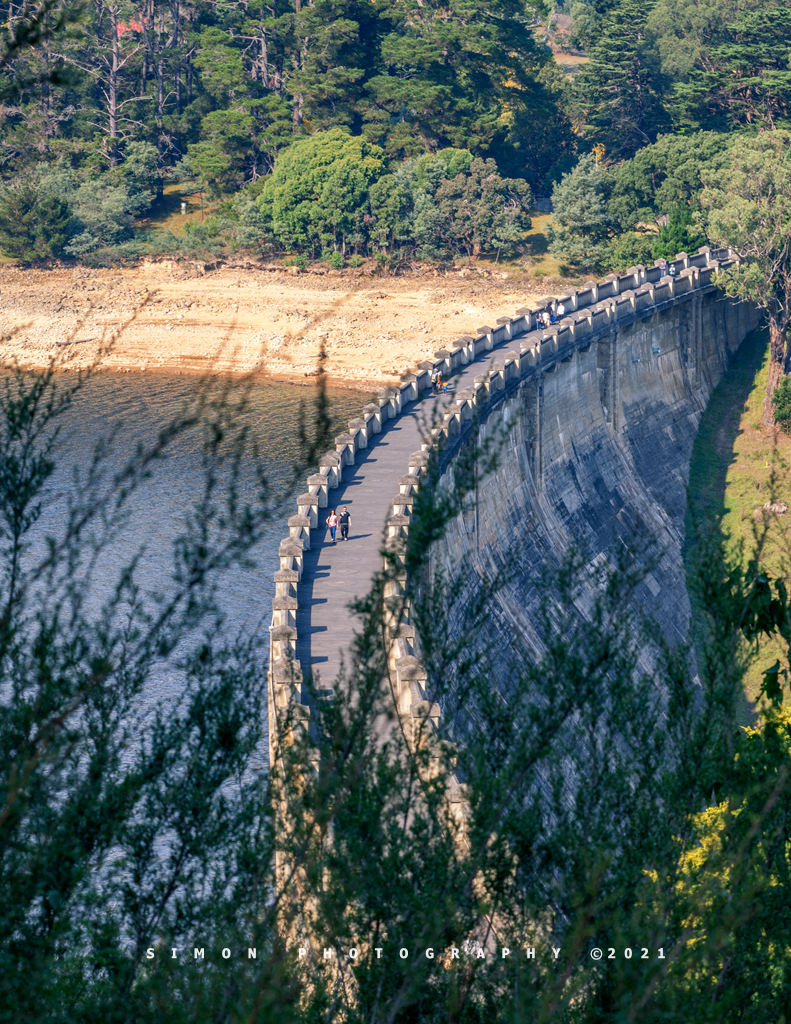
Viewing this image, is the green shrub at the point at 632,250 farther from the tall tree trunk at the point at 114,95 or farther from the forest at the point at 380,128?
the tall tree trunk at the point at 114,95

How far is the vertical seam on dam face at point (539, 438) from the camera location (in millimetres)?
39156

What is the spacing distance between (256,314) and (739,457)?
42429 millimetres

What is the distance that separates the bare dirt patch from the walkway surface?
4454 cm

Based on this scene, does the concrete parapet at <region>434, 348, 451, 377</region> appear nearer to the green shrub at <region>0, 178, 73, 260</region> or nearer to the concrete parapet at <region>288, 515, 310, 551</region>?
the concrete parapet at <region>288, 515, 310, 551</region>

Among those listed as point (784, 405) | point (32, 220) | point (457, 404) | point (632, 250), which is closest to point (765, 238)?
point (784, 405)

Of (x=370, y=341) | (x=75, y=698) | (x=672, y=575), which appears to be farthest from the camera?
(x=370, y=341)

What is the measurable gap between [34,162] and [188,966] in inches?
4342

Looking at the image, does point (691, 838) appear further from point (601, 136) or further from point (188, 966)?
point (601, 136)

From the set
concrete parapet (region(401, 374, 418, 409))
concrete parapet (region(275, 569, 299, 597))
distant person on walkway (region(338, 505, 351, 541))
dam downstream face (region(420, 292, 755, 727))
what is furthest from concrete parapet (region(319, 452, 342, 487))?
concrete parapet (region(401, 374, 418, 409))

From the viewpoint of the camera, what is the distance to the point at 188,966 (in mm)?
18219

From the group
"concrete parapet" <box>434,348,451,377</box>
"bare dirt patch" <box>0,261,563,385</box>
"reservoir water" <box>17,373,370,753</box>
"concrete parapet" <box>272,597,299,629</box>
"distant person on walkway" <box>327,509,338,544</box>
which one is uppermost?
"concrete parapet" <box>434,348,451,377</box>

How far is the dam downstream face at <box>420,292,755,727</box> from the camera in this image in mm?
51438


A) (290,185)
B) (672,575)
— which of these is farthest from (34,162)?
(672,575)

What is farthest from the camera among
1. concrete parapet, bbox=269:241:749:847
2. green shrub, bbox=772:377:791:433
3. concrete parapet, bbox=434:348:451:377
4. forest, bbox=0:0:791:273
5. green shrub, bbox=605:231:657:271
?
forest, bbox=0:0:791:273
